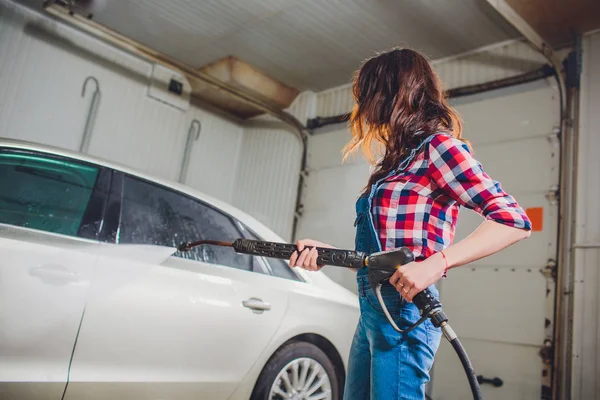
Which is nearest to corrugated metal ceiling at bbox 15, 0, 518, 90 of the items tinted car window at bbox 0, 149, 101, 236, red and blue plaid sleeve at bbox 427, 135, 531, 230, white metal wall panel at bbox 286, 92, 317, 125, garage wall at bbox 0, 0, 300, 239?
garage wall at bbox 0, 0, 300, 239

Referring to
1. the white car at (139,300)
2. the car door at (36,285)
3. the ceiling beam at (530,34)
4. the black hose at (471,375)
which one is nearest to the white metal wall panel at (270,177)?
the ceiling beam at (530,34)

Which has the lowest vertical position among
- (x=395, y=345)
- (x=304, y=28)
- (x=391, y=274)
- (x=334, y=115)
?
(x=395, y=345)

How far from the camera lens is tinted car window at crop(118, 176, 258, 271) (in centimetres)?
219

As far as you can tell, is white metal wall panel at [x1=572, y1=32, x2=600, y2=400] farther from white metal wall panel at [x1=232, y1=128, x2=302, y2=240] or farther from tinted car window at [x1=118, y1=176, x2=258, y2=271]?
white metal wall panel at [x1=232, y1=128, x2=302, y2=240]

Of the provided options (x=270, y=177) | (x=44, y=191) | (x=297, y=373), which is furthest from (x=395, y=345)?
(x=270, y=177)

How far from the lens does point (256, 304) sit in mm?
2303

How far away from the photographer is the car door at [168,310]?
1.86 meters

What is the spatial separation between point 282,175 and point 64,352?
4824mm

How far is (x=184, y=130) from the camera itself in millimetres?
6219

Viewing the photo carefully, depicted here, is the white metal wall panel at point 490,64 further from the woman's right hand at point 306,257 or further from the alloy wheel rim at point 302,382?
the woman's right hand at point 306,257

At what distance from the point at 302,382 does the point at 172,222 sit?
110cm

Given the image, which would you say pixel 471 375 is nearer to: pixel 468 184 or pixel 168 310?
pixel 468 184

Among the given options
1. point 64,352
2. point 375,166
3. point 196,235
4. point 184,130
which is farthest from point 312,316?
point 184,130

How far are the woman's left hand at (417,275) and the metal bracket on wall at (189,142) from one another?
5.50m
